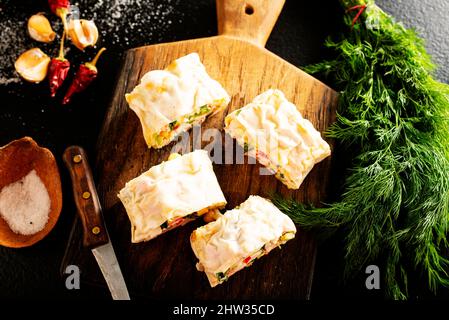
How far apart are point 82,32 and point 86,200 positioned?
1.60m

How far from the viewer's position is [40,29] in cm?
483

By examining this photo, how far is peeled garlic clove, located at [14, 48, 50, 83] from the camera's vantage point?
475 centimetres

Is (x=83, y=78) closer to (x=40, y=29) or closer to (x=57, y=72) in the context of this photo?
(x=57, y=72)

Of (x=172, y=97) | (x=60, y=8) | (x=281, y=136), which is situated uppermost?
(x=60, y=8)

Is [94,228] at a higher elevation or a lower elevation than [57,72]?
lower

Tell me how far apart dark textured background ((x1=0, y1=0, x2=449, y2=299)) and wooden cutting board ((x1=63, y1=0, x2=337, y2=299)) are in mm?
322

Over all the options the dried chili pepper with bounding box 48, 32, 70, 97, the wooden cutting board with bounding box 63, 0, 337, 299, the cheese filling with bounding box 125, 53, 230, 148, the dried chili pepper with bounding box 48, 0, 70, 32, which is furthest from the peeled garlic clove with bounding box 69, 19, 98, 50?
the cheese filling with bounding box 125, 53, 230, 148

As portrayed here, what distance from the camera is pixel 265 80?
4680 mm

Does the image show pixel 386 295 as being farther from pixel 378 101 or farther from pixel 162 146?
pixel 162 146

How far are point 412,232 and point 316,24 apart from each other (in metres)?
2.10

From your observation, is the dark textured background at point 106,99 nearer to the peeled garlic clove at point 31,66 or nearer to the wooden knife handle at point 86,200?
the peeled garlic clove at point 31,66

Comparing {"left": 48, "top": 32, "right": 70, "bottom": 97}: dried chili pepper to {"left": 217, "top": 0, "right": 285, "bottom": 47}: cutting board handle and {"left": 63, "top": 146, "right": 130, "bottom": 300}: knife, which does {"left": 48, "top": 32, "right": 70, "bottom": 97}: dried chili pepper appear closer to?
{"left": 63, "top": 146, "right": 130, "bottom": 300}: knife

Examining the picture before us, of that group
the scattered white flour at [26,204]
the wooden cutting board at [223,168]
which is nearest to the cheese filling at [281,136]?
the wooden cutting board at [223,168]

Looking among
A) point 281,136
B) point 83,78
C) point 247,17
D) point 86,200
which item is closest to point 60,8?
point 83,78
